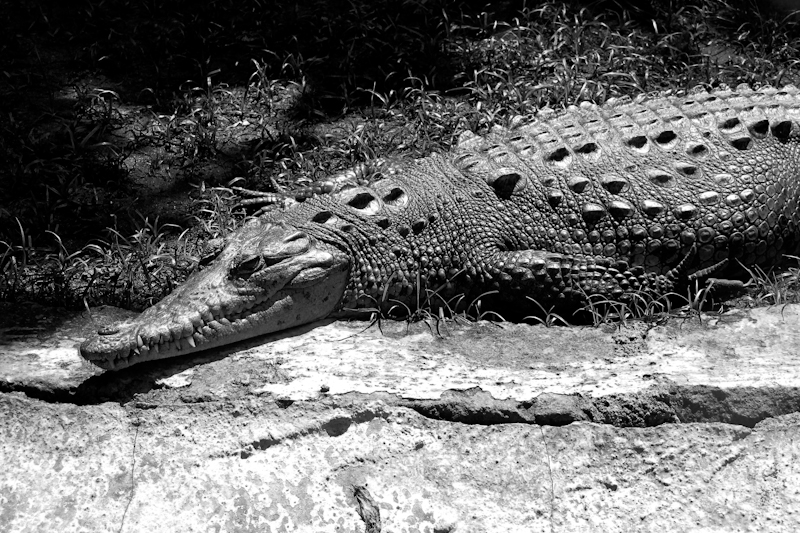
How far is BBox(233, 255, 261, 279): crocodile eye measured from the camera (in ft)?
14.5

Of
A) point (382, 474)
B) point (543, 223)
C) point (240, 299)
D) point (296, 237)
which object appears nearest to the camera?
point (382, 474)

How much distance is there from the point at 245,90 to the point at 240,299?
9.61 feet

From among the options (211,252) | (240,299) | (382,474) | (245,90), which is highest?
(245,90)

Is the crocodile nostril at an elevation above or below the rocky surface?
above

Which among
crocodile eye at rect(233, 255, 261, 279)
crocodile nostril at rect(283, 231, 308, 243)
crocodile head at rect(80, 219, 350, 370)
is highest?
crocodile nostril at rect(283, 231, 308, 243)

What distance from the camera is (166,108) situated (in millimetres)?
6633

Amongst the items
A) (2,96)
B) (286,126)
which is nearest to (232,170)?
(286,126)

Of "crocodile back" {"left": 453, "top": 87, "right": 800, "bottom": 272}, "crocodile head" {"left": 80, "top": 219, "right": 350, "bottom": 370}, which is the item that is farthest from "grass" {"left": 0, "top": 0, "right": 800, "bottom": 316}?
"crocodile head" {"left": 80, "top": 219, "right": 350, "bottom": 370}

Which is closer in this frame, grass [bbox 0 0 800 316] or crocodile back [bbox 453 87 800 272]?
crocodile back [bbox 453 87 800 272]

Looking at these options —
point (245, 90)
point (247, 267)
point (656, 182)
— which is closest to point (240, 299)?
point (247, 267)

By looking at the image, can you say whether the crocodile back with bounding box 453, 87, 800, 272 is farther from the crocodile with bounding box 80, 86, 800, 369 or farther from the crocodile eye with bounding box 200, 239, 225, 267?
the crocodile eye with bounding box 200, 239, 225, 267

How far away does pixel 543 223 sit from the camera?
4902mm

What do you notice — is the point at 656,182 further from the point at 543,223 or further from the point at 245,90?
the point at 245,90

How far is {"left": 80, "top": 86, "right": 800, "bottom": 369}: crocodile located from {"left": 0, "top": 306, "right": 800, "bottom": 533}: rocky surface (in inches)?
24.3
